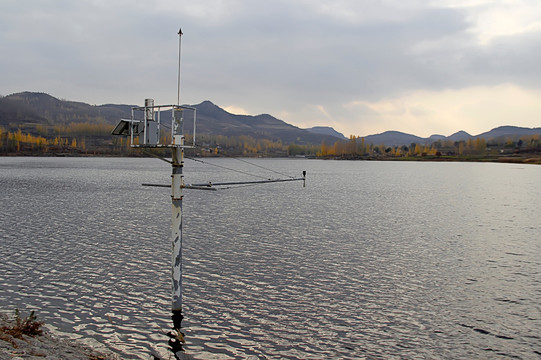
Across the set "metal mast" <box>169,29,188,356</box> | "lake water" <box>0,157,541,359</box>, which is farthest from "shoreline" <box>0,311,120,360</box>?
"metal mast" <box>169,29,188,356</box>

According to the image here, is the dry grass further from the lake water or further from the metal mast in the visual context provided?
the metal mast

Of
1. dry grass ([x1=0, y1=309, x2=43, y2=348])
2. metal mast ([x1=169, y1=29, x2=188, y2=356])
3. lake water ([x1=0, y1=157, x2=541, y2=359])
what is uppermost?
metal mast ([x1=169, y1=29, x2=188, y2=356])

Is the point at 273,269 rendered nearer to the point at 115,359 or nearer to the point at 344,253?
the point at 344,253

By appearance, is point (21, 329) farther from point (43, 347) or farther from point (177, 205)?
point (177, 205)

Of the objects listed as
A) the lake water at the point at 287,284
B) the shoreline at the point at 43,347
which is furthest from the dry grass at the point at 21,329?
the lake water at the point at 287,284

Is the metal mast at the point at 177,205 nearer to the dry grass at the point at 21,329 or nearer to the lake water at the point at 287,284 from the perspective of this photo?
the lake water at the point at 287,284

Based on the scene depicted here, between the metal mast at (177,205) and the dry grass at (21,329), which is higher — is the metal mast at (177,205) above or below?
above

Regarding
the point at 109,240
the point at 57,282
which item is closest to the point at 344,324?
the point at 57,282

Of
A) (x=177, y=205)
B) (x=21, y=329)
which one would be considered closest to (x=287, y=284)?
(x=177, y=205)

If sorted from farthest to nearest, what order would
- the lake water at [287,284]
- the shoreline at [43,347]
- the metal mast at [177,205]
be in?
the metal mast at [177,205] < the lake water at [287,284] < the shoreline at [43,347]

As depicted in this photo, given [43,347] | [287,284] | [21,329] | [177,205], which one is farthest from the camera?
[287,284]

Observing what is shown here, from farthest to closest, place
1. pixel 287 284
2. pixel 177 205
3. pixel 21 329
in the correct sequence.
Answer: pixel 287 284
pixel 177 205
pixel 21 329

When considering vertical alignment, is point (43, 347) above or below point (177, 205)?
below

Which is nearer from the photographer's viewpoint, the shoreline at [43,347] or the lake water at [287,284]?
the shoreline at [43,347]
